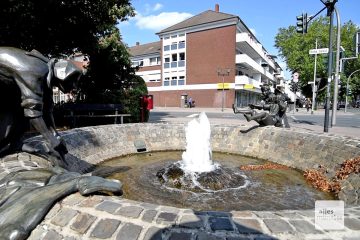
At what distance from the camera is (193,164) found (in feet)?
24.0

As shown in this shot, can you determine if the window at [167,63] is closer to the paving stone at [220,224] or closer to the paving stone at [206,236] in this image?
the paving stone at [220,224]

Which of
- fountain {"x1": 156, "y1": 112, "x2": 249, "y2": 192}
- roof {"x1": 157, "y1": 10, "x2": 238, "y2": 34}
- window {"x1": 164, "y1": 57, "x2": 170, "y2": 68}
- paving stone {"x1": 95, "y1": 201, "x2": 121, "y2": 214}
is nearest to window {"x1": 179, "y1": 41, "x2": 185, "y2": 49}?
roof {"x1": 157, "y1": 10, "x2": 238, "y2": 34}

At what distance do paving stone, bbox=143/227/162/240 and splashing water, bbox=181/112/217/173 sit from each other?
398 centimetres

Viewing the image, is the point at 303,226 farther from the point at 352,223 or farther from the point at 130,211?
the point at 130,211

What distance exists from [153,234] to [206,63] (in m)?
38.0

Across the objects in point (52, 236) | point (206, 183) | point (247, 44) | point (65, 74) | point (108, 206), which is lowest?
point (206, 183)

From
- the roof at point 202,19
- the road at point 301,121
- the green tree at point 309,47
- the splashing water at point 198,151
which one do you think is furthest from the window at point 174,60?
the splashing water at point 198,151

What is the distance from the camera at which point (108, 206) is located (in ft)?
9.47

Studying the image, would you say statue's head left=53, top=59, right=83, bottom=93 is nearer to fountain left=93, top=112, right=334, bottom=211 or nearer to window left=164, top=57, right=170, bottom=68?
fountain left=93, top=112, right=334, bottom=211

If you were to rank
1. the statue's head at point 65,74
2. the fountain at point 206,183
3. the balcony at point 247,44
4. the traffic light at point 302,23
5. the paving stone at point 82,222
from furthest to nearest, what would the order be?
1. the balcony at point 247,44
2. the traffic light at point 302,23
3. the fountain at point 206,183
4. the statue's head at point 65,74
5. the paving stone at point 82,222

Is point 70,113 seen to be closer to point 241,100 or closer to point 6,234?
point 6,234

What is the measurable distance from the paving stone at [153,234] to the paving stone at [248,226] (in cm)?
69

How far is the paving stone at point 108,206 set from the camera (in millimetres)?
2826

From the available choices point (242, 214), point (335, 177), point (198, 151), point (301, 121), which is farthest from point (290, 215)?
point (301, 121)
